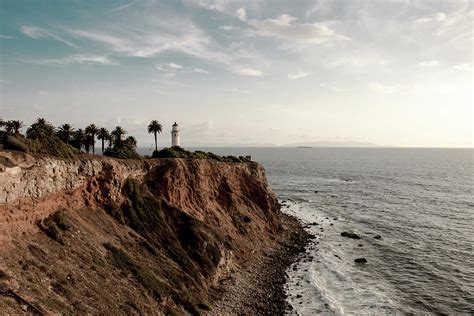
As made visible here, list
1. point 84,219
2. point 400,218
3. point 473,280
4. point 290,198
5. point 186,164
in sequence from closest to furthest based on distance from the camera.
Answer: point 84,219, point 473,280, point 186,164, point 400,218, point 290,198

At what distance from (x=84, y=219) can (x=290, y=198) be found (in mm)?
81591

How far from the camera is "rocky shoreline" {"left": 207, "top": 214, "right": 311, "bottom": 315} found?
39344mm

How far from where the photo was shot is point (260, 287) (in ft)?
147

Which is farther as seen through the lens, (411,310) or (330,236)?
(330,236)

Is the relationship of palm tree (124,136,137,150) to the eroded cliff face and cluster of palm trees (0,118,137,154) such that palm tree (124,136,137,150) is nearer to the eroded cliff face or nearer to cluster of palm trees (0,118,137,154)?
cluster of palm trees (0,118,137,154)

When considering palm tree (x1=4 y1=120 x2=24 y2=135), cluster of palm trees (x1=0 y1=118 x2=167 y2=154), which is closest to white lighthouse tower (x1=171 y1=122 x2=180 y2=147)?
cluster of palm trees (x1=0 y1=118 x2=167 y2=154)

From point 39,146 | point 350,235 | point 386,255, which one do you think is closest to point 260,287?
point 386,255

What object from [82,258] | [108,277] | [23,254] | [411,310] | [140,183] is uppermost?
[140,183]

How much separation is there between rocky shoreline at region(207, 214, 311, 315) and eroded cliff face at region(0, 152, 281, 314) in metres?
1.92

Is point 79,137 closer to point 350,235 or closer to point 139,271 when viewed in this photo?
point 139,271

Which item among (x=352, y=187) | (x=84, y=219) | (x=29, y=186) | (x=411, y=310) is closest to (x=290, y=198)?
(x=352, y=187)

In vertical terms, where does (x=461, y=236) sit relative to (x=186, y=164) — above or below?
below

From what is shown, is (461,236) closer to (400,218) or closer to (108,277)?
(400,218)

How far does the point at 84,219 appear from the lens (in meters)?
38.8
